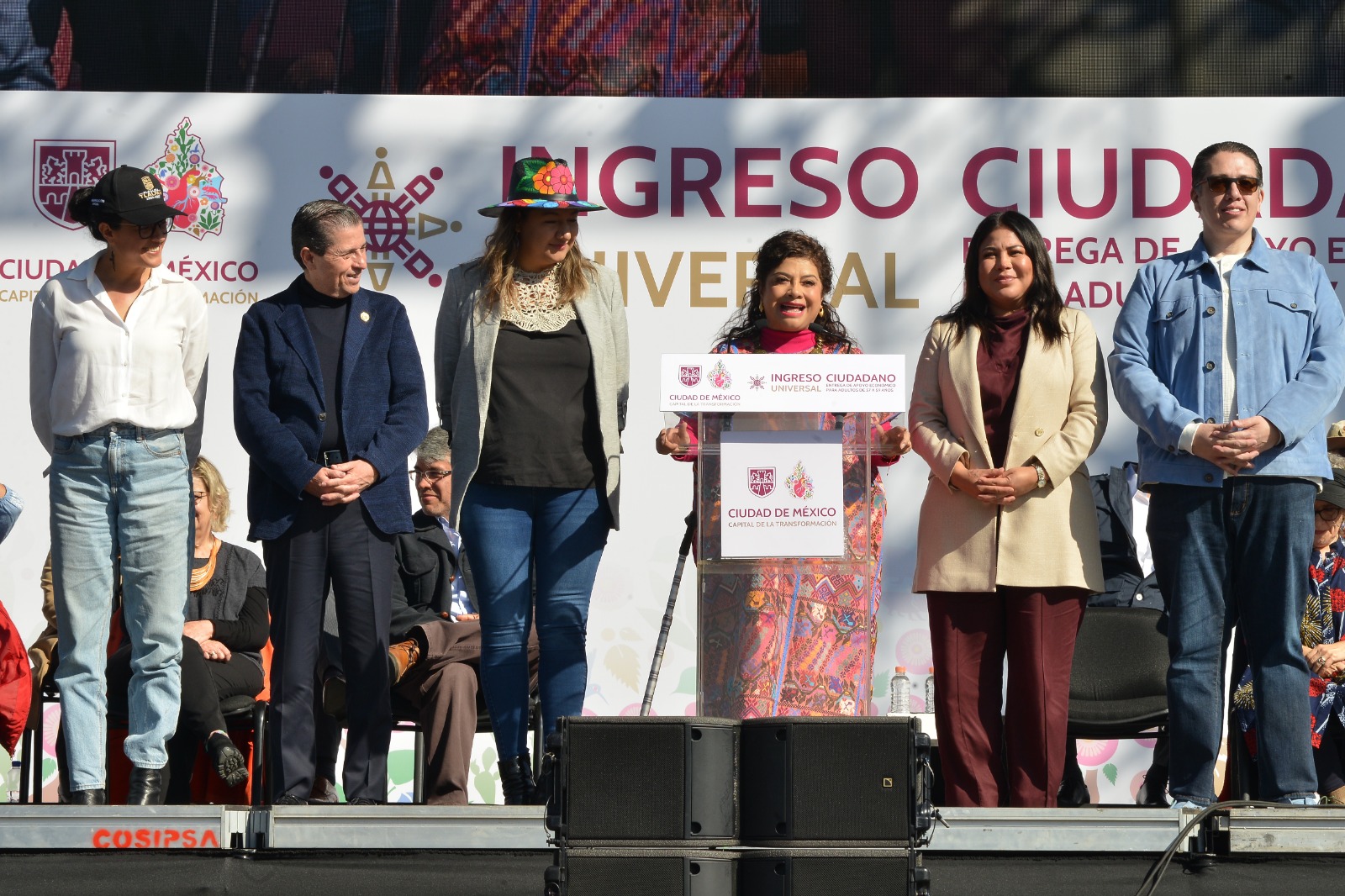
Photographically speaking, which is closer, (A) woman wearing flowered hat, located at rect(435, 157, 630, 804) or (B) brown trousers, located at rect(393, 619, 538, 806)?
(A) woman wearing flowered hat, located at rect(435, 157, 630, 804)

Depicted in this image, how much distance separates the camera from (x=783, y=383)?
3.97 metres

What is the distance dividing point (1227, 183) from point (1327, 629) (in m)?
1.45

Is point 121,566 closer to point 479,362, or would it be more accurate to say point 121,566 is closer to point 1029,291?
point 479,362

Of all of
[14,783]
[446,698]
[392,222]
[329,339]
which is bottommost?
[14,783]

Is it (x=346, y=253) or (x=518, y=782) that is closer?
(x=518, y=782)

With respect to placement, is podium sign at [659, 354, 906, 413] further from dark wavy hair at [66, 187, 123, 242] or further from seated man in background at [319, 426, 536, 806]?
dark wavy hair at [66, 187, 123, 242]

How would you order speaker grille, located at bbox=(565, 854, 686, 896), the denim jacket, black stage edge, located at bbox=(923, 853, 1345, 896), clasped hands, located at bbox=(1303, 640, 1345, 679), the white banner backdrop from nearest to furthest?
speaker grille, located at bbox=(565, 854, 686, 896) → black stage edge, located at bbox=(923, 853, 1345, 896) → the denim jacket → clasped hands, located at bbox=(1303, 640, 1345, 679) → the white banner backdrop

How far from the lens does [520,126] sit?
6.41 metres

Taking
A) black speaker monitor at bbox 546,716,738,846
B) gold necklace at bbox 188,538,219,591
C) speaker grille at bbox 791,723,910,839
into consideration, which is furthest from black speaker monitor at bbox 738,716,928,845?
gold necklace at bbox 188,538,219,591

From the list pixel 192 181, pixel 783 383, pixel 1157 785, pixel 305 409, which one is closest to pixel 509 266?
pixel 305 409

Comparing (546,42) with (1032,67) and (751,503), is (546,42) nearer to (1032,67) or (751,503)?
(1032,67)

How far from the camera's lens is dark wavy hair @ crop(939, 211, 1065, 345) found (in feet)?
14.4

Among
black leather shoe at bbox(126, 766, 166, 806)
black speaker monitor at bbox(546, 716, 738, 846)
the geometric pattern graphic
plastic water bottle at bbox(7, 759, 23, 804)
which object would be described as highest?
the geometric pattern graphic

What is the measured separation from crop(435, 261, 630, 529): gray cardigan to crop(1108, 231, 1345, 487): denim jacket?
1253 mm
